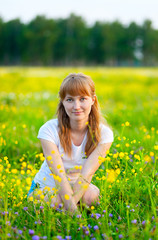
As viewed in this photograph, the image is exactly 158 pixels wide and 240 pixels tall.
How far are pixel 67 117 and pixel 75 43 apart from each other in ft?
208

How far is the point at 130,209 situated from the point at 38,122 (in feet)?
11.4

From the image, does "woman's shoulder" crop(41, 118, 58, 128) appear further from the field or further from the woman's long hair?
the field

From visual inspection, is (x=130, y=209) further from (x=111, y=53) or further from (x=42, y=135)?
(x=111, y=53)

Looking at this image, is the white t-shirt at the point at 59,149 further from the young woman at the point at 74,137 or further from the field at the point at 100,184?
the field at the point at 100,184

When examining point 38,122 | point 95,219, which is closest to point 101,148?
point 95,219

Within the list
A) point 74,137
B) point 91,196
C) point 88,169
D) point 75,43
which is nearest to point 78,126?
point 74,137

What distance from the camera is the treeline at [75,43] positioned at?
6184cm

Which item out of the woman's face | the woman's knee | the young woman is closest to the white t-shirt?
the young woman

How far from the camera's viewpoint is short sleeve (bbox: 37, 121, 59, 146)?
2945mm

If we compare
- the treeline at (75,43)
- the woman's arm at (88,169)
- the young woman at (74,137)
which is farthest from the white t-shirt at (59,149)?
the treeline at (75,43)

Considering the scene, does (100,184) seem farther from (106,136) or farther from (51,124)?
(51,124)

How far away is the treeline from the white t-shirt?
196ft

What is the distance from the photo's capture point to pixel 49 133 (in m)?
2.98

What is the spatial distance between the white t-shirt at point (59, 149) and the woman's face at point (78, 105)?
0.26 metres
